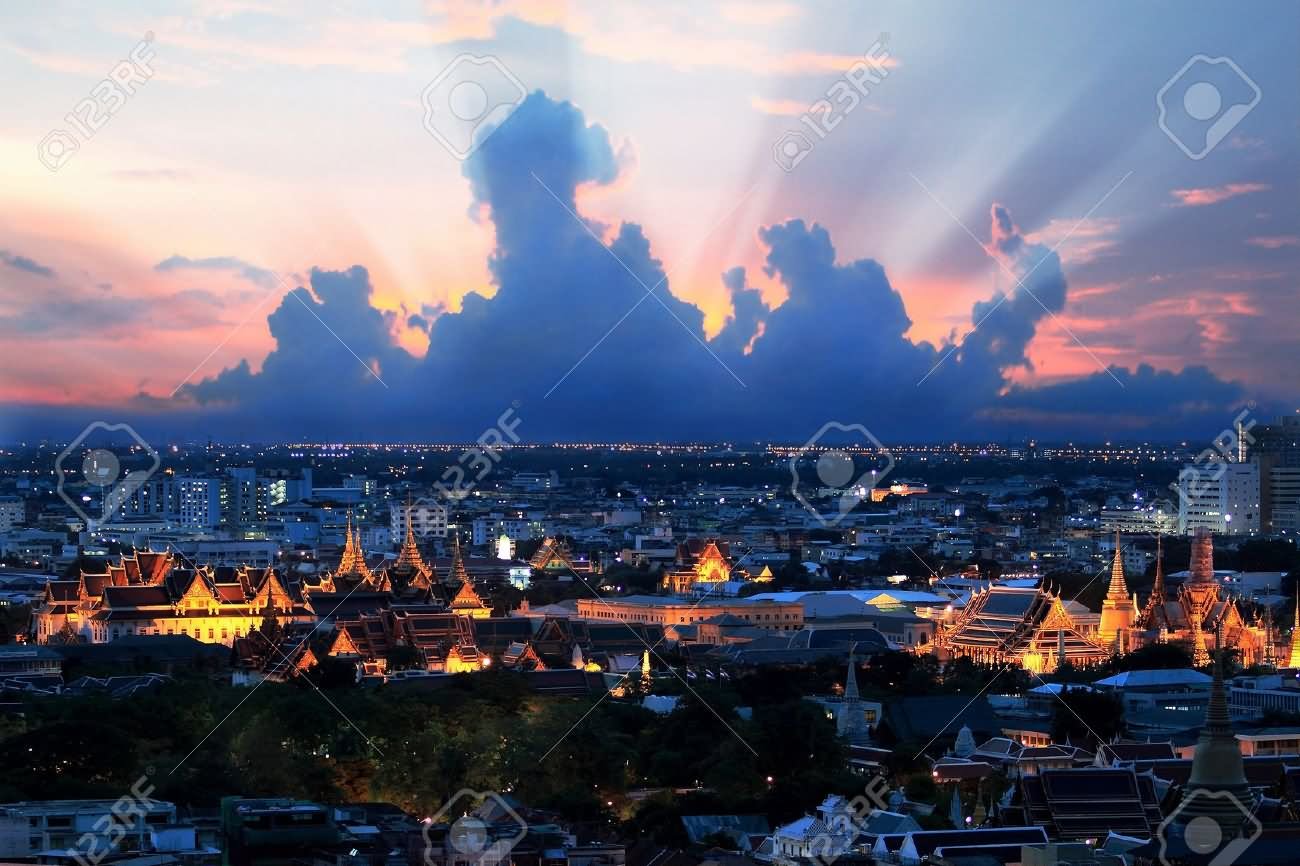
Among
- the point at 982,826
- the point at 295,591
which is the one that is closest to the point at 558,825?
the point at 982,826

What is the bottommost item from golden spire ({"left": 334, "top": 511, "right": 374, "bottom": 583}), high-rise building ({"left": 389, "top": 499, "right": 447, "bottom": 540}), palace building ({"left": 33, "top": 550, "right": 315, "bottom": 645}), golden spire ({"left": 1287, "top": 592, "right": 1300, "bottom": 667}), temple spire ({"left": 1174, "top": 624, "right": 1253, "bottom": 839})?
temple spire ({"left": 1174, "top": 624, "right": 1253, "bottom": 839})

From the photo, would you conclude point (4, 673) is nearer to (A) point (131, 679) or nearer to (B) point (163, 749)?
(A) point (131, 679)

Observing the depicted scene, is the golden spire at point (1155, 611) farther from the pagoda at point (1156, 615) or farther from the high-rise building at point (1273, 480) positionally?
the high-rise building at point (1273, 480)

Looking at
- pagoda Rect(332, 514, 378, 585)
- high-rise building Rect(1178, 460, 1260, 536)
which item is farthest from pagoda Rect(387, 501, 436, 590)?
high-rise building Rect(1178, 460, 1260, 536)

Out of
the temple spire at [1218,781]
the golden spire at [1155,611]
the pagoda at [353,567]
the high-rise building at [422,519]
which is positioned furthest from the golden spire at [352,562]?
the temple spire at [1218,781]

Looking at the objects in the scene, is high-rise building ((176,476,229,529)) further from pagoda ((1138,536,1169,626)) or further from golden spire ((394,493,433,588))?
pagoda ((1138,536,1169,626))

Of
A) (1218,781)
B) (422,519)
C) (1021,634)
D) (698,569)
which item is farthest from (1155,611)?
(422,519)

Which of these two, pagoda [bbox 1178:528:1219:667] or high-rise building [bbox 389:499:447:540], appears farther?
high-rise building [bbox 389:499:447:540]
